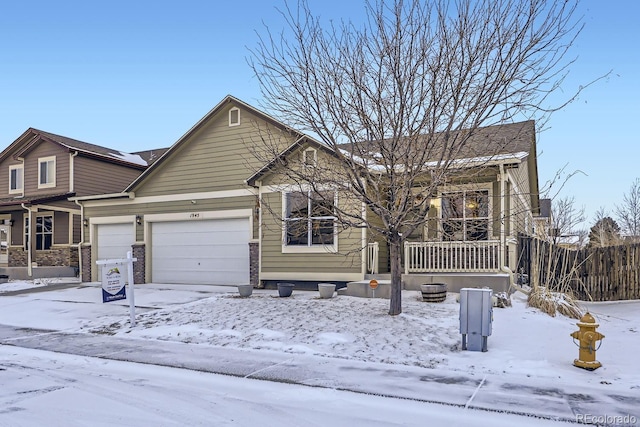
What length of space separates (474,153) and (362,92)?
265cm

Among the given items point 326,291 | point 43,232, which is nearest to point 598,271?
point 326,291

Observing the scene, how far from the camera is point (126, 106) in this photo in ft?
74.3

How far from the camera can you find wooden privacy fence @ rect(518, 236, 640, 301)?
1198 cm

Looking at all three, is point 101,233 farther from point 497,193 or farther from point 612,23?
point 612,23

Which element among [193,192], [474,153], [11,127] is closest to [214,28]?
[193,192]

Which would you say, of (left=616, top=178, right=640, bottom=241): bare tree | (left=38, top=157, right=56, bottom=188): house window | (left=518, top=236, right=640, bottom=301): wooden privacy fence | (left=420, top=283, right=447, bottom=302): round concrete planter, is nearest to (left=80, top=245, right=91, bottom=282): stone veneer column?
(left=38, top=157, right=56, bottom=188): house window

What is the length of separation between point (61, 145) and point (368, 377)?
2021 cm

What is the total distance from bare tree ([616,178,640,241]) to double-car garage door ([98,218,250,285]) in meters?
29.5

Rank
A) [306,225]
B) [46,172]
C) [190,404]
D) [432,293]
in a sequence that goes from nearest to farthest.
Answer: [190,404] → [432,293] → [306,225] → [46,172]

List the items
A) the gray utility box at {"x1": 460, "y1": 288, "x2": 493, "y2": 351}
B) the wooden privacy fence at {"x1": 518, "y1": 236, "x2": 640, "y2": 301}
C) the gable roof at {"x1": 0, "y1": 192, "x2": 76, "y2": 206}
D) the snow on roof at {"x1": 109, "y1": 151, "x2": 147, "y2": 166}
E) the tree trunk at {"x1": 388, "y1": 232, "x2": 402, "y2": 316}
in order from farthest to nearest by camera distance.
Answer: the snow on roof at {"x1": 109, "y1": 151, "x2": 147, "y2": 166}, the gable roof at {"x1": 0, "y1": 192, "x2": 76, "y2": 206}, the wooden privacy fence at {"x1": 518, "y1": 236, "x2": 640, "y2": 301}, the tree trunk at {"x1": 388, "y1": 232, "x2": 402, "y2": 316}, the gray utility box at {"x1": 460, "y1": 288, "x2": 493, "y2": 351}

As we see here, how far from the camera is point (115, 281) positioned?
9.98 m

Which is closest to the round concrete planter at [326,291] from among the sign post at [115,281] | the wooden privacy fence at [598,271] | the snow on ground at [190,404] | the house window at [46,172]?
the sign post at [115,281]

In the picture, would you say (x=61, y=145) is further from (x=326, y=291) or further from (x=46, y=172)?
(x=326, y=291)

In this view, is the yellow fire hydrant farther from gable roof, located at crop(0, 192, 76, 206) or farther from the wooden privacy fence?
gable roof, located at crop(0, 192, 76, 206)
